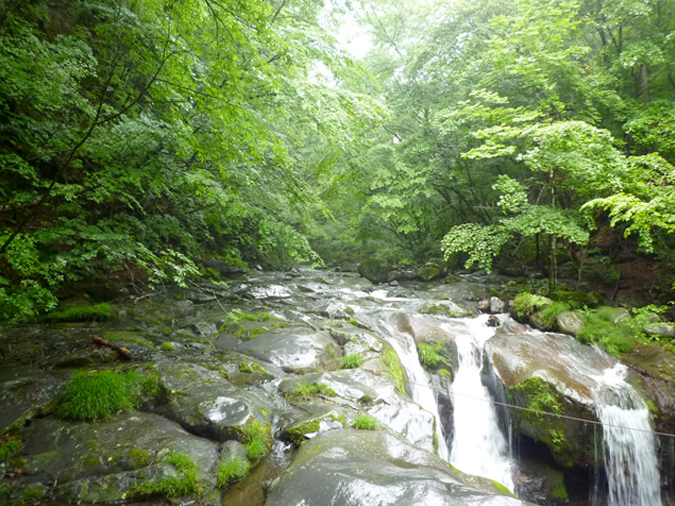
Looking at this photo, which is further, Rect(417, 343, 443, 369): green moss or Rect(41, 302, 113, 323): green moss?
Rect(417, 343, 443, 369): green moss

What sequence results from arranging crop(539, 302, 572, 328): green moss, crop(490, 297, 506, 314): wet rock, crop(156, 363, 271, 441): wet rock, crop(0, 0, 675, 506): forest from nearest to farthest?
crop(0, 0, 675, 506): forest < crop(156, 363, 271, 441): wet rock < crop(539, 302, 572, 328): green moss < crop(490, 297, 506, 314): wet rock

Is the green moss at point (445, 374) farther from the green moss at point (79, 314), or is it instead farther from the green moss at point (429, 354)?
the green moss at point (79, 314)

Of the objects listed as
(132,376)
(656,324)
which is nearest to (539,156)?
(656,324)

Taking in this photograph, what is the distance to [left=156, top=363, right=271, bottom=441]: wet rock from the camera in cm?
337

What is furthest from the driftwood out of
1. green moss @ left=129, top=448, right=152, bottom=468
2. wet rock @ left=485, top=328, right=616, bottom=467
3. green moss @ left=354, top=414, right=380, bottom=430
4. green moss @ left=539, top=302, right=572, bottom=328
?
green moss @ left=539, top=302, right=572, bottom=328

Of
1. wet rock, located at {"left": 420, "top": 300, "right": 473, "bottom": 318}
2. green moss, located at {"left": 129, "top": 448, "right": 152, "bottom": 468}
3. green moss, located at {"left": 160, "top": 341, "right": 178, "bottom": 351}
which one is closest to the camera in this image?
green moss, located at {"left": 129, "top": 448, "right": 152, "bottom": 468}

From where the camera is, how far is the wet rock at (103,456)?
2.51 m

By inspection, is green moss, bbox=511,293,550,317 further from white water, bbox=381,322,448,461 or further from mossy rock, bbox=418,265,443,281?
mossy rock, bbox=418,265,443,281

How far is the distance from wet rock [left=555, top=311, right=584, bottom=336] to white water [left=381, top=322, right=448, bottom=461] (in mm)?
3674

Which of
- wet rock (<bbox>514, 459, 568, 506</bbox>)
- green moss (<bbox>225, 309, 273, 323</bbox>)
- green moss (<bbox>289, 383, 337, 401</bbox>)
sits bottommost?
wet rock (<bbox>514, 459, 568, 506</bbox>)

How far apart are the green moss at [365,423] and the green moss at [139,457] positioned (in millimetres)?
2113

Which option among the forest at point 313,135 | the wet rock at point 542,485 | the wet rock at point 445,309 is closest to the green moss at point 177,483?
the forest at point 313,135

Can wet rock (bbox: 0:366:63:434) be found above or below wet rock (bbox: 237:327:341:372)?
above

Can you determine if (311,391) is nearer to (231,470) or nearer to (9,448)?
(231,470)
